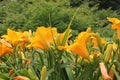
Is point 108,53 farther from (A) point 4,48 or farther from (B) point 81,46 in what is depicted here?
(A) point 4,48

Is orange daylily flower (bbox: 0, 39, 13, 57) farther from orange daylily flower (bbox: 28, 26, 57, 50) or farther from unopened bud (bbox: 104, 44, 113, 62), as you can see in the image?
unopened bud (bbox: 104, 44, 113, 62)

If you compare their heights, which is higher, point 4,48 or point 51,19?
point 4,48

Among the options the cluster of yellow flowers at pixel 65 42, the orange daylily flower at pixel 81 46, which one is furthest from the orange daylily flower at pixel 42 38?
the orange daylily flower at pixel 81 46

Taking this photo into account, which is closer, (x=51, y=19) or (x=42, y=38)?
(x=42, y=38)

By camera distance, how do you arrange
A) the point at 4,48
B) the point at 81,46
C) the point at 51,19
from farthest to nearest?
1. the point at 51,19
2. the point at 4,48
3. the point at 81,46

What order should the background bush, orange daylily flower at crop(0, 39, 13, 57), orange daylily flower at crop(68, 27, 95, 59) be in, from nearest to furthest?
orange daylily flower at crop(68, 27, 95, 59), orange daylily flower at crop(0, 39, 13, 57), the background bush

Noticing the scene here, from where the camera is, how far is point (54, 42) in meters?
1.44

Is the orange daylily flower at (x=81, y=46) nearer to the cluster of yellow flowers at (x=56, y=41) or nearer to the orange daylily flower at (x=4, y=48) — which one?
the cluster of yellow flowers at (x=56, y=41)

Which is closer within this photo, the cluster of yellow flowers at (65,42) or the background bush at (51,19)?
the cluster of yellow flowers at (65,42)


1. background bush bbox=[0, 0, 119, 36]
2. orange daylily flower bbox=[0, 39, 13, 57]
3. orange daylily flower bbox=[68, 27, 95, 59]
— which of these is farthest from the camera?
background bush bbox=[0, 0, 119, 36]

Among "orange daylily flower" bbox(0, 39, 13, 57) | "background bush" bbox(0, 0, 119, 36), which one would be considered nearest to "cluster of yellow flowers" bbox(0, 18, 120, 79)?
"orange daylily flower" bbox(0, 39, 13, 57)

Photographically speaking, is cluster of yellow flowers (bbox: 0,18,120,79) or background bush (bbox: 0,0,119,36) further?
background bush (bbox: 0,0,119,36)

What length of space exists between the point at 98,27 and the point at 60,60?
4.35 m

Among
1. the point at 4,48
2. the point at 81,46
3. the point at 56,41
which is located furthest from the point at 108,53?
the point at 4,48
